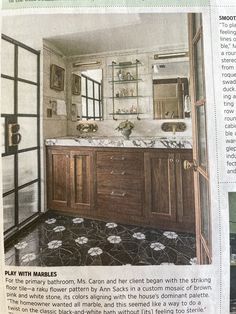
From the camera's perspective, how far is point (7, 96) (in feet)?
1.48

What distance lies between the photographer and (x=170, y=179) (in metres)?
0.96

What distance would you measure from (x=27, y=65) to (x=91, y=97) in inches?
38.2

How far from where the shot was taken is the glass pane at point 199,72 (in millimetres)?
457

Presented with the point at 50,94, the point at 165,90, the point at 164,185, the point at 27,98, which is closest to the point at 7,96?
the point at 27,98

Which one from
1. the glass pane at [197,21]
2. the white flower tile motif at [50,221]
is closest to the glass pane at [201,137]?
the glass pane at [197,21]

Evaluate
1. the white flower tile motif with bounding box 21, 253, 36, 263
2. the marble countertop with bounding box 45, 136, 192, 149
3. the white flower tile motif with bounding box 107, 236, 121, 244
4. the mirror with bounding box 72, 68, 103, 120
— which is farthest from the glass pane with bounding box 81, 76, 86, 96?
the white flower tile motif with bounding box 21, 253, 36, 263

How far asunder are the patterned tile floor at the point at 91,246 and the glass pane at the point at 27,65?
16.7 inches

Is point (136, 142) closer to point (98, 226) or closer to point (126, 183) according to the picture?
point (126, 183)

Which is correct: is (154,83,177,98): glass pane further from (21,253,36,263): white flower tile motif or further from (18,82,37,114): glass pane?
(21,253,36,263): white flower tile motif

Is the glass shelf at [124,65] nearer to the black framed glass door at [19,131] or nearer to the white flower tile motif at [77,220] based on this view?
the black framed glass door at [19,131]

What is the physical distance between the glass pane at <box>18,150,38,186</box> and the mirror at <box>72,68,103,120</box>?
97cm

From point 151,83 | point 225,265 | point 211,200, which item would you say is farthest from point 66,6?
point 151,83

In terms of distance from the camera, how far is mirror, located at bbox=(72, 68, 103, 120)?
5.01ft

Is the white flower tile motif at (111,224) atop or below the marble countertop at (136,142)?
below
